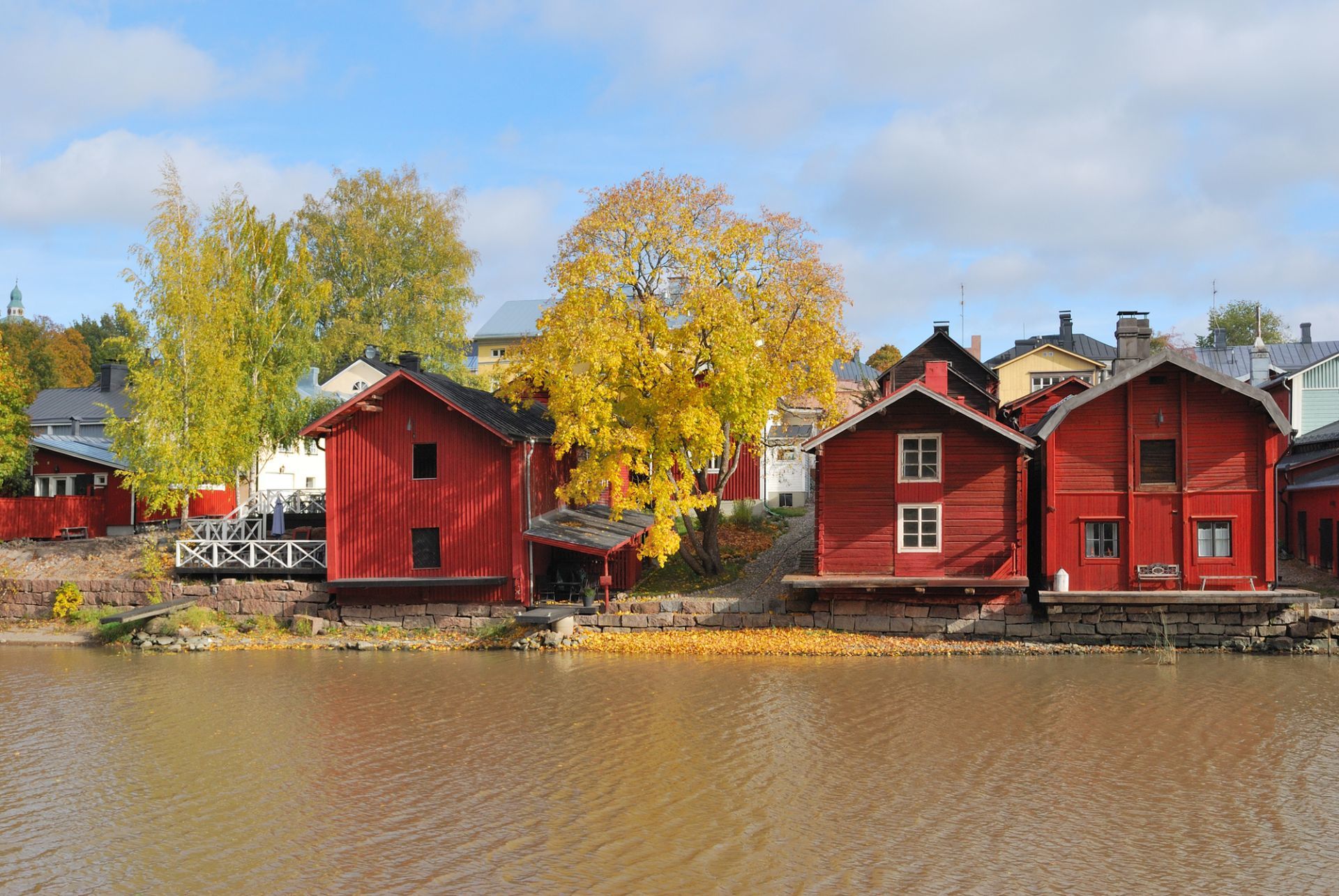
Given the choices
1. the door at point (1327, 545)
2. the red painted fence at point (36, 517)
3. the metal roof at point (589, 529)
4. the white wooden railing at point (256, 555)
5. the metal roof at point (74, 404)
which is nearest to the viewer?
the metal roof at point (589, 529)

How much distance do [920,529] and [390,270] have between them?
34.4 metres

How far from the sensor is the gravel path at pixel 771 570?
32.5 m

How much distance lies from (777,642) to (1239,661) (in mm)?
11365

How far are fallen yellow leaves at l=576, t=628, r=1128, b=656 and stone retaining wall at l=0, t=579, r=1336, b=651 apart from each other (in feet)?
1.15

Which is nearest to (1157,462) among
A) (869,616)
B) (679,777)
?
(869,616)

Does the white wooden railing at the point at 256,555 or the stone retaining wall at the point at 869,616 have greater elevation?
the white wooden railing at the point at 256,555

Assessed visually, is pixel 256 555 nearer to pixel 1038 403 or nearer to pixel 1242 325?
pixel 1038 403

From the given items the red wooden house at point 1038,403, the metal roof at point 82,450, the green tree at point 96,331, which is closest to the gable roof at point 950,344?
the red wooden house at point 1038,403

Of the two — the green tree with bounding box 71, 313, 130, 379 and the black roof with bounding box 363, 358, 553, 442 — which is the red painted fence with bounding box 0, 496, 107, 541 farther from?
the green tree with bounding box 71, 313, 130, 379

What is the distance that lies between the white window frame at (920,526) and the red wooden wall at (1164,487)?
9.42 feet

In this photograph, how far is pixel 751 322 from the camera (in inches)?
1283

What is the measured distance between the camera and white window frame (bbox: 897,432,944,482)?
3058 centimetres

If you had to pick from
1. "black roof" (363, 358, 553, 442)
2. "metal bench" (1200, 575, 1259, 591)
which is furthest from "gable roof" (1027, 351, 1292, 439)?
"black roof" (363, 358, 553, 442)

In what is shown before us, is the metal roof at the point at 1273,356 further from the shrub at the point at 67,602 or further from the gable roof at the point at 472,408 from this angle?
the shrub at the point at 67,602
